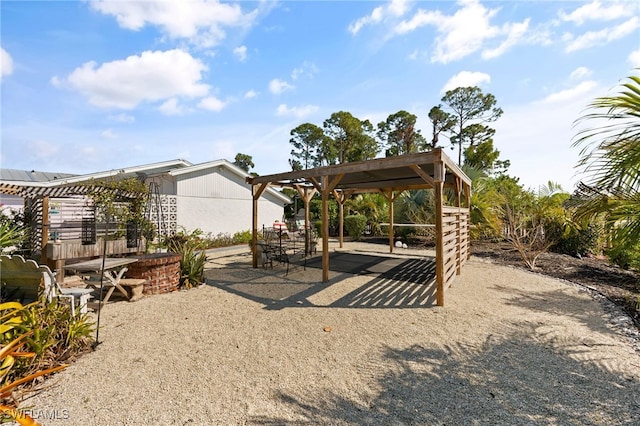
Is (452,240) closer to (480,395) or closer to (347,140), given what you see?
(480,395)

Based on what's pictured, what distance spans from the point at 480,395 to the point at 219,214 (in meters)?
13.7

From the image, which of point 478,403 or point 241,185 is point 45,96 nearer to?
point 478,403

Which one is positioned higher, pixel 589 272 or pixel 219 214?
pixel 219 214

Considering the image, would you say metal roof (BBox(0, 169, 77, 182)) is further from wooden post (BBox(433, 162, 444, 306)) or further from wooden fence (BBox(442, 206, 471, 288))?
wooden fence (BBox(442, 206, 471, 288))

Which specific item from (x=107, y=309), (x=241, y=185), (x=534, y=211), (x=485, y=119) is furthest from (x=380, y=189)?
(x=485, y=119)

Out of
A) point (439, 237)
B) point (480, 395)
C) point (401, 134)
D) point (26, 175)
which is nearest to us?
point (480, 395)

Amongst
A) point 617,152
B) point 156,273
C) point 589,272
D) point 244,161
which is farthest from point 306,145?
point 617,152

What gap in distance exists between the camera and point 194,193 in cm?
1349

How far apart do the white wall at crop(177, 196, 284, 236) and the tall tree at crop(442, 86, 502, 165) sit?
21415 mm

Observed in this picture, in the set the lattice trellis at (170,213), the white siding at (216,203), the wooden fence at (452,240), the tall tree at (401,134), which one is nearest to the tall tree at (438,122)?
the tall tree at (401,134)

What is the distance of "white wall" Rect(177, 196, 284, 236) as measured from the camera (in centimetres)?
1312

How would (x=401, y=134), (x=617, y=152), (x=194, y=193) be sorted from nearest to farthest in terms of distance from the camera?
(x=617, y=152) < (x=194, y=193) < (x=401, y=134)

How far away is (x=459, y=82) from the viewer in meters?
27.8

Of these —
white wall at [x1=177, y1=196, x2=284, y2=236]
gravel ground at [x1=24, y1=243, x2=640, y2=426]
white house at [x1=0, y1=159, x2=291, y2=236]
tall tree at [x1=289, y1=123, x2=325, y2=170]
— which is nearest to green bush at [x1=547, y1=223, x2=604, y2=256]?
gravel ground at [x1=24, y1=243, x2=640, y2=426]
